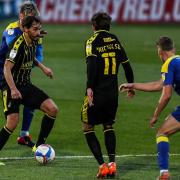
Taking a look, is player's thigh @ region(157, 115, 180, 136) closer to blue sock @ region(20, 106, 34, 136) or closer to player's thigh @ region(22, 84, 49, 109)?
player's thigh @ region(22, 84, 49, 109)

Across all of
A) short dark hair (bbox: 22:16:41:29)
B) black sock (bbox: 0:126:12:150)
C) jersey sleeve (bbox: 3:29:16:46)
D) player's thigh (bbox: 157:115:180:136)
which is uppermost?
short dark hair (bbox: 22:16:41:29)

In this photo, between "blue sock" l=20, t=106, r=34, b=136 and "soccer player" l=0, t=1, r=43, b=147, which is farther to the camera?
"blue sock" l=20, t=106, r=34, b=136

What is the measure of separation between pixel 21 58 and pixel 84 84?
9210 mm

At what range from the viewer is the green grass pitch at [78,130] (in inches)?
420

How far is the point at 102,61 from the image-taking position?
1046cm

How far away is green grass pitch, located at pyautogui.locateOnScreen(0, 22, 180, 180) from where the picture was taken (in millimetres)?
10656

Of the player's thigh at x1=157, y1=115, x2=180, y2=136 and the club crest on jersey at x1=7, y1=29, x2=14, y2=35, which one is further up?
the club crest on jersey at x1=7, y1=29, x2=14, y2=35

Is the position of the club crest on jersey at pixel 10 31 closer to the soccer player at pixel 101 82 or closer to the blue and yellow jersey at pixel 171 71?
the soccer player at pixel 101 82

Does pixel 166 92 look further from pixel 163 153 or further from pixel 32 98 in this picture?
pixel 32 98

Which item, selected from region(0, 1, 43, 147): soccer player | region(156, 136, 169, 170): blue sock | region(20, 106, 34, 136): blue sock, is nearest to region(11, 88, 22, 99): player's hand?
region(0, 1, 43, 147): soccer player

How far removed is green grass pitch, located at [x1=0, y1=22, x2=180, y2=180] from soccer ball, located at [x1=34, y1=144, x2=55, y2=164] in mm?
97

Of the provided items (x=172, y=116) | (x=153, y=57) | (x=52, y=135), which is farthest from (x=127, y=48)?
(x=172, y=116)

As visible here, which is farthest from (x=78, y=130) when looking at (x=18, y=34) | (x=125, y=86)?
(x=125, y=86)

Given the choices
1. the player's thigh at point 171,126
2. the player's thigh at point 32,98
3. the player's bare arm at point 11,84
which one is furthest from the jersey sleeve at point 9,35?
the player's thigh at point 171,126
